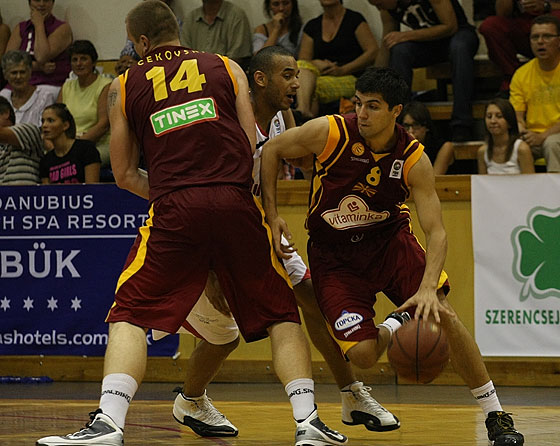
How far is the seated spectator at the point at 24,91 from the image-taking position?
9906mm

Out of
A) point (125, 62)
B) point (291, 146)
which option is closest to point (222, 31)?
point (125, 62)

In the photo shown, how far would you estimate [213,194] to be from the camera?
434 centimetres

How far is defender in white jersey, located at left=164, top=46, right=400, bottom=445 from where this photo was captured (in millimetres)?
5059

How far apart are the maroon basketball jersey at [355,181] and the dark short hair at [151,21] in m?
0.90

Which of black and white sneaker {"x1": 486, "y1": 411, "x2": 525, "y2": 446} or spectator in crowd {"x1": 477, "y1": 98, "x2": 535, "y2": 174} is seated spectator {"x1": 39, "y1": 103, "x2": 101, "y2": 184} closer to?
spectator in crowd {"x1": 477, "y1": 98, "x2": 535, "y2": 174}

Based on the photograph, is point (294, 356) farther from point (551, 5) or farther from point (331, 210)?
point (551, 5)

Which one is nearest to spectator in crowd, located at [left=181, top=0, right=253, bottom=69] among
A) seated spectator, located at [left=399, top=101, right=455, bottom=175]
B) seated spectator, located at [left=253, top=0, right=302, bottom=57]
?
seated spectator, located at [left=253, top=0, right=302, bottom=57]

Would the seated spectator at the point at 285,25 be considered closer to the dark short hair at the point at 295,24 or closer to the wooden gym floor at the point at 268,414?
the dark short hair at the point at 295,24

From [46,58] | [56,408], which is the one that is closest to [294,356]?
[56,408]

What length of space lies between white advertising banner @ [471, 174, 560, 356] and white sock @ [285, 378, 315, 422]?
3.33 meters

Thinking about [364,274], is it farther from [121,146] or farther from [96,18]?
[96,18]

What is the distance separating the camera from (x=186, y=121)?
14.3 ft

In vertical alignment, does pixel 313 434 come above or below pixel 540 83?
below

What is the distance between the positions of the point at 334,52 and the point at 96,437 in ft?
20.6
